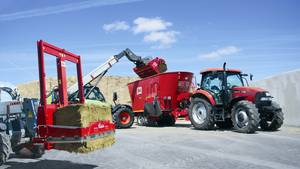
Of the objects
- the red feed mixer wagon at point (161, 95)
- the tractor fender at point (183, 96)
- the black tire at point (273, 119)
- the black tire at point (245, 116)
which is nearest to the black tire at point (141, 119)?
the red feed mixer wagon at point (161, 95)

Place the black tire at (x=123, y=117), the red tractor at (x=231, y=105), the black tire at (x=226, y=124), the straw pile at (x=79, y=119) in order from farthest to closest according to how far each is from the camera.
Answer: the black tire at (x=123, y=117), the black tire at (x=226, y=124), the red tractor at (x=231, y=105), the straw pile at (x=79, y=119)

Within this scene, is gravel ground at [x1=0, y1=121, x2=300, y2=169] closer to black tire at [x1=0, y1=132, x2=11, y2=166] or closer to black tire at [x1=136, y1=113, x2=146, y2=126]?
black tire at [x1=0, y1=132, x2=11, y2=166]

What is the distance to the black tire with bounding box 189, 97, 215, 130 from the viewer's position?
15.5 meters

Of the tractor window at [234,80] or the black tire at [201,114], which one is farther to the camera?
the tractor window at [234,80]

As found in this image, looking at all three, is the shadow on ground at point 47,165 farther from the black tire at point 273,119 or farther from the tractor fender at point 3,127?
the black tire at point 273,119

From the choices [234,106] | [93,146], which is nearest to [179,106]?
[234,106]

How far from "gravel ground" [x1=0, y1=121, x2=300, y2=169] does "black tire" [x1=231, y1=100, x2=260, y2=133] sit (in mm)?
1285

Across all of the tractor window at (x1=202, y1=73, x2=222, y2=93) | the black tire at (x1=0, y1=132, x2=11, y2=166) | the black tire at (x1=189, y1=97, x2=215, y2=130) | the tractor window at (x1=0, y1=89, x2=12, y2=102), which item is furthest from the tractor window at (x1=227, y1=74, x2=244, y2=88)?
the black tire at (x1=0, y1=132, x2=11, y2=166)

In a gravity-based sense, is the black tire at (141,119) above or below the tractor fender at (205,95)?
below

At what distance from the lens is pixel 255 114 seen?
13.6 metres

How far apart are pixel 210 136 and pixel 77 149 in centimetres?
688

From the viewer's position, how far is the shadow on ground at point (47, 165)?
328 inches

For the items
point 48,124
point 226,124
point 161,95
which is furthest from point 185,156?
point 161,95

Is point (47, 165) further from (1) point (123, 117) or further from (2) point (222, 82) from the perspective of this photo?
(1) point (123, 117)
